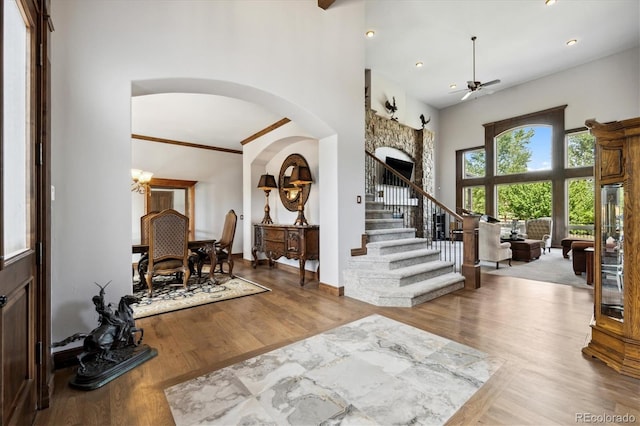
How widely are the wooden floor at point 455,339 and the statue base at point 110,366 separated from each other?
0.04 metres

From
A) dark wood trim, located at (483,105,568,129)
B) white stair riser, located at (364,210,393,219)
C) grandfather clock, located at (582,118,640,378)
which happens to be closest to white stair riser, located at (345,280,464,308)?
grandfather clock, located at (582,118,640,378)

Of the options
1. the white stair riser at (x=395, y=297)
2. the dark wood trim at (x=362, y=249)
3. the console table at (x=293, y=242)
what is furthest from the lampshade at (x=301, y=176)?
the white stair riser at (x=395, y=297)

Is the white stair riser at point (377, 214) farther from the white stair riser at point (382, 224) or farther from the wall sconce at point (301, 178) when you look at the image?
the wall sconce at point (301, 178)

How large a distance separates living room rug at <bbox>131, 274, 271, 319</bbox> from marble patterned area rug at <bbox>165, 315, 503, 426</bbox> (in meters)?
1.68

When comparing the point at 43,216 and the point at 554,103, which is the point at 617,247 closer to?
the point at 43,216

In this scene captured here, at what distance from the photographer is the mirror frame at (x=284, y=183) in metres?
5.41

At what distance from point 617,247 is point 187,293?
4.46 meters

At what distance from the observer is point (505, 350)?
2.23 meters

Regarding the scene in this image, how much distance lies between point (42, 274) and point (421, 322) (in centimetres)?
296

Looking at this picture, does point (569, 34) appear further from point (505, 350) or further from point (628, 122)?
point (505, 350)

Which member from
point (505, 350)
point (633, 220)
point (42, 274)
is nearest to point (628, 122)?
point (633, 220)

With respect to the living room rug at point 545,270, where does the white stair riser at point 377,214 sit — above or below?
above

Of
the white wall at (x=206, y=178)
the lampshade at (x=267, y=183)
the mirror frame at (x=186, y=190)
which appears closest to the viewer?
the lampshade at (x=267, y=183)

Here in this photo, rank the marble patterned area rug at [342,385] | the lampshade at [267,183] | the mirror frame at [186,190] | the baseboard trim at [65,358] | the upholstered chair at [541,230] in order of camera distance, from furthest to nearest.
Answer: the upholstered chair at [541,230] < the mirror frame at [186,190] < the lampshade at [267,183] < the baseboard trim at [65,358] < the marble patterned area rug at [342,385]
